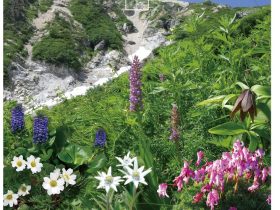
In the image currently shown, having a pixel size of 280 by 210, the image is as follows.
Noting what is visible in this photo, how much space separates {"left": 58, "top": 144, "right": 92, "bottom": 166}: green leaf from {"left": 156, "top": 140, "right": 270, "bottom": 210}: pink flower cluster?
37.2 inches

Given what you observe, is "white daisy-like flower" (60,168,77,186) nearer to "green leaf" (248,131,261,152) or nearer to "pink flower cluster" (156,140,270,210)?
"pink flower cluster" (156,140,270,210)

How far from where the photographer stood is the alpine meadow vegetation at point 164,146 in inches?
93.4

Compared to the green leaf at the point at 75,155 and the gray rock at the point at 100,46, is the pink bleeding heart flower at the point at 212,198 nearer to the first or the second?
the green leaf at the point at 75,155

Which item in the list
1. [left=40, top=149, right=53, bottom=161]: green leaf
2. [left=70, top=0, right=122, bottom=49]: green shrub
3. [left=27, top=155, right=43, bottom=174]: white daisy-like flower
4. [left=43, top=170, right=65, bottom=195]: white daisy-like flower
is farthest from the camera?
[left=70, top=0, right=122, bottom=49]: green shrub

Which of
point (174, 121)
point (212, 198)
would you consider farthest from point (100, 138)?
point (212, 198)

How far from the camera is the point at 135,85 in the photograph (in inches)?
114

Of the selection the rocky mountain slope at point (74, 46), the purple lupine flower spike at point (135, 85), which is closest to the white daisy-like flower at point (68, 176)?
the purple lupine flower spike at point (135, 85)

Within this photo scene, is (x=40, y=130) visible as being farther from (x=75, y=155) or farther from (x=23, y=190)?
(x=23, y=190)

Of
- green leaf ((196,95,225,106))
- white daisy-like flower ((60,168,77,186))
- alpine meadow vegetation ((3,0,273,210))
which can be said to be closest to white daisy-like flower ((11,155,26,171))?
alpine meadow vegetation ((3,0,273,210))

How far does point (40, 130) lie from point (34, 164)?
0.22m

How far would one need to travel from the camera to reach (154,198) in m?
2.85

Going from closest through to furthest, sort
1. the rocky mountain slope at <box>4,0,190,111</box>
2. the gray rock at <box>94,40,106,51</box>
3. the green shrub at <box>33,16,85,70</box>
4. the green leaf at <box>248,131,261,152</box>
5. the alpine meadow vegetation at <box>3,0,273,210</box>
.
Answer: the alpine meadow vegetation at <box>3,0,273,210</box>
the green leaf at <box>248,131,261,152</box>
the rocky mountain slope at <box>4,0,190,111</box>
the green shrub at <box>33,16,85,70</box>
the gray rock at <box>94,40,106,51</box>

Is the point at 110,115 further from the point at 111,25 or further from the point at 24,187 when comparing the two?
the point at 111,25

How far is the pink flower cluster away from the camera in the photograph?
229 centimetres
